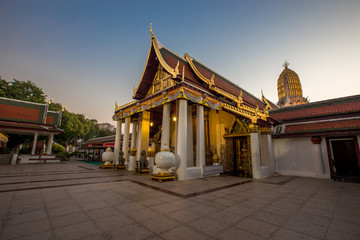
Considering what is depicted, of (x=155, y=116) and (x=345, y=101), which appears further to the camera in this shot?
(x=155, y=116)

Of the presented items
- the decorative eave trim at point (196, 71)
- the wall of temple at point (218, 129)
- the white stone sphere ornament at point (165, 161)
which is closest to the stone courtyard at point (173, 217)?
the white stone sphere ornament at point (165, 161)

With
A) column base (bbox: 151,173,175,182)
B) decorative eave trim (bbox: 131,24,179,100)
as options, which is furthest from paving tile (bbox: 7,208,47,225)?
decorative eave trim (bbox: 131,24,179,100)

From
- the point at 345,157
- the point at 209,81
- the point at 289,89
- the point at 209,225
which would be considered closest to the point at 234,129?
the point at 209,81

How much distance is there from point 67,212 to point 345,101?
16190 millimetres

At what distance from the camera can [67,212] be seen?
318cm

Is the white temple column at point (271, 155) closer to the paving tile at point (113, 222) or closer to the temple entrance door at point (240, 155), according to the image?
the temple entrance door at point (240, 155)

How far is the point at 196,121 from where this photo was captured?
1026cm

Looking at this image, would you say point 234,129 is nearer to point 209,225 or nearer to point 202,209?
point 202,209

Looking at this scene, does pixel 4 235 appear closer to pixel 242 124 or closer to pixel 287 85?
pixel 242 124

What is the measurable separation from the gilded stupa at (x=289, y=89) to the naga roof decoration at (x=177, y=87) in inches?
1425

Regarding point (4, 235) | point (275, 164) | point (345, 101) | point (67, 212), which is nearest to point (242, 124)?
point (275, 164)

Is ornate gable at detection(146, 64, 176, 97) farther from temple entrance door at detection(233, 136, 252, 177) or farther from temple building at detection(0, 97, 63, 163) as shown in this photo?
→ temple building at detection(0, 97, 63, 163)

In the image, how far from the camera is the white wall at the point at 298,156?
9505mm

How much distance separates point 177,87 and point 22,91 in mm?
30848
